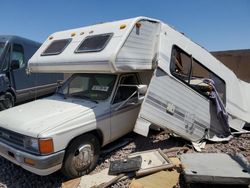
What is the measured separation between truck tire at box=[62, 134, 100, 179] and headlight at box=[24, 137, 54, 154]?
1.27 ft

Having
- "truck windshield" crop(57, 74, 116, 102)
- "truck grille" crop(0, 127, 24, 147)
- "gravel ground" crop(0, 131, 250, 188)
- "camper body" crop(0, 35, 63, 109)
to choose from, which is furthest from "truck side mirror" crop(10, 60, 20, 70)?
"truck grille" crop(0, 127, 24, 147)

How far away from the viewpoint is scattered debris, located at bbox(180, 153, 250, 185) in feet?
12.4

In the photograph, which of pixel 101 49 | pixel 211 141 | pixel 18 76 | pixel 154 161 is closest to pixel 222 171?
pixel 154 161

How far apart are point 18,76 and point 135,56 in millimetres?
5042

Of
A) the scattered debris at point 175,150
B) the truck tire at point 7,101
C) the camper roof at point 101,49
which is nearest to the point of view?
the camper roof at point 101,49

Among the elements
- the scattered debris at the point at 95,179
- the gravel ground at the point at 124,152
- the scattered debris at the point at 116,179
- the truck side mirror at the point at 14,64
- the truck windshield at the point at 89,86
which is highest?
the truck windshield at the point at 89,86

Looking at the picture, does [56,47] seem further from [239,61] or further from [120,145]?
[239,61]

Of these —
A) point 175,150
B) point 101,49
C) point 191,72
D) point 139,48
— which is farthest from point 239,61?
point 101,49

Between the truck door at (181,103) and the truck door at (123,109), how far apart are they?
44 cm

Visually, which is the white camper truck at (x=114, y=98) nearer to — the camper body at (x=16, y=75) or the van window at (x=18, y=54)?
the camper body at (x=16, y=75)

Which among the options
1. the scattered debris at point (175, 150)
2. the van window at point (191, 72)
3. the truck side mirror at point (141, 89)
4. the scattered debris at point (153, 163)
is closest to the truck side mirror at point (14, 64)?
the truck side mirror at point (141, 89)

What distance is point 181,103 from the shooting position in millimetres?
5285

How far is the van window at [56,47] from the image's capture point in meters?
5.47

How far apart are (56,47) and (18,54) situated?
11.1ft
